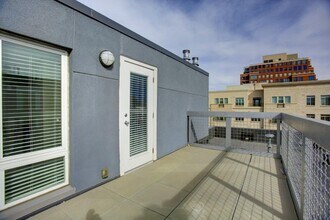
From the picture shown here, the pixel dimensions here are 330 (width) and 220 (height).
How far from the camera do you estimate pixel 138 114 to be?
9.43ft

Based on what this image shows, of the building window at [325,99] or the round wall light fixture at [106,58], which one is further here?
the building window at [325,99]

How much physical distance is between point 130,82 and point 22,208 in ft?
6.85

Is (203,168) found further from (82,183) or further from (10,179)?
(10,179)

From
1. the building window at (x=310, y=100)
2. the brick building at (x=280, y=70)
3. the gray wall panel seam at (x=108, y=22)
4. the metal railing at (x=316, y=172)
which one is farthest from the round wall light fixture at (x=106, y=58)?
the brick building at (x=280, y=70)

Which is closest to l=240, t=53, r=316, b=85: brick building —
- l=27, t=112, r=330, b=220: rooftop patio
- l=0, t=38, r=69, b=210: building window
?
l=27, t=112, r=330, b=220: rooftop patio

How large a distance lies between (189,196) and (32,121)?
2085 mm

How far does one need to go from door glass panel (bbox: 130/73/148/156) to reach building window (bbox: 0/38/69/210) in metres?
1.09

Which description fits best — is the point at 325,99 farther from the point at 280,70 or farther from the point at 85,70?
the point at 280,70

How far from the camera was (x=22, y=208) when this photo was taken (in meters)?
1.49

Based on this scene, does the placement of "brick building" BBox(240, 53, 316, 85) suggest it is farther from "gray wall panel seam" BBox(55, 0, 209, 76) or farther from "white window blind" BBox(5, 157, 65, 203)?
"white window blind" BBox(5, 157, 65, 203)

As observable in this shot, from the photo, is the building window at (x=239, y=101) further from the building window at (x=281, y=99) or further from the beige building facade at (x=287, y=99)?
the building window at (x=281, y=99)

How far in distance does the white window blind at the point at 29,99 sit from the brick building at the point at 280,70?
5281 centimetres

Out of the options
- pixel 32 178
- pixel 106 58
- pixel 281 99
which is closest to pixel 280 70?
pixel 281 99

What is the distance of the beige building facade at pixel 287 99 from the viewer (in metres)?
15.8
